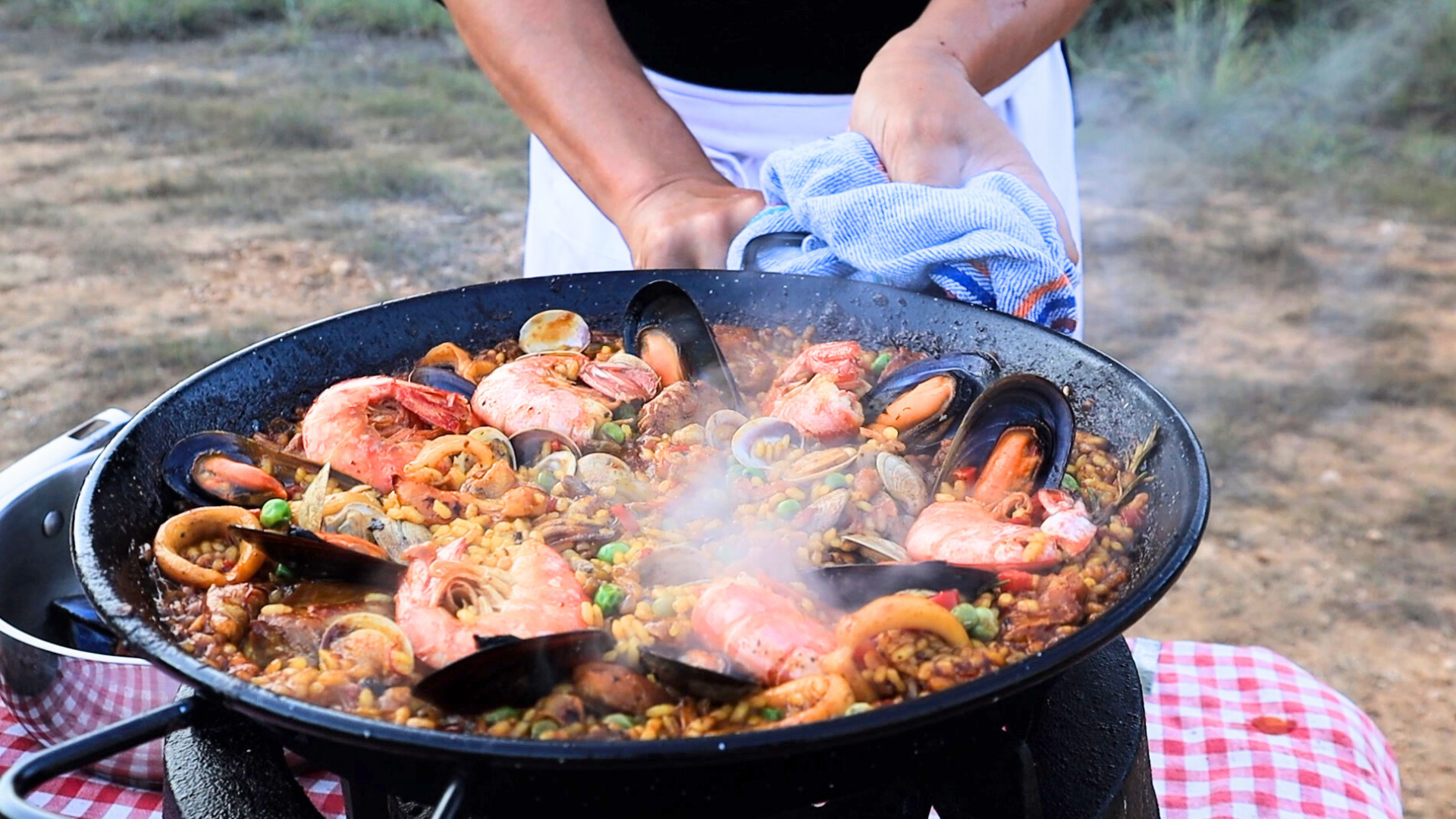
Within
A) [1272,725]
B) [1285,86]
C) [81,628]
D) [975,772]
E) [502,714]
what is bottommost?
[1285,86]

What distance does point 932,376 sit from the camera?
7.32ft

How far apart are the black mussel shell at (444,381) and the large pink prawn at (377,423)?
0.02 metres

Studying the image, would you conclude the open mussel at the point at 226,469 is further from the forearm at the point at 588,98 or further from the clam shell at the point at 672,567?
the forearm at the point at 588,98

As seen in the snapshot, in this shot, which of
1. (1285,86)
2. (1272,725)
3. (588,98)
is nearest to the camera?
(1272,725)

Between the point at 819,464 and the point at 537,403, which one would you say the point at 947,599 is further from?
the point at 537,403

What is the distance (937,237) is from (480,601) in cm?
114

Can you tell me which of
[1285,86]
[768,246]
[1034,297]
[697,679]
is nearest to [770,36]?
[768,246]

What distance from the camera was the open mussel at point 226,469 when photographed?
197cm

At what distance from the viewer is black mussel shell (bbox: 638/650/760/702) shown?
1505 millimetres

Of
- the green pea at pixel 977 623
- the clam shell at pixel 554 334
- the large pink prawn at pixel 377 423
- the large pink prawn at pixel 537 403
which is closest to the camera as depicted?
the green pea at pixel 977 623

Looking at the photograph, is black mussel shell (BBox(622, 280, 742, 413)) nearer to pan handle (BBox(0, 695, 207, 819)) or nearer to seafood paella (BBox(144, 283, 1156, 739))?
seafood paella (BBox(144, 283, 1156, 739))

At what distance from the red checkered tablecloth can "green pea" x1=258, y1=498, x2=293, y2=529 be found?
59 cm

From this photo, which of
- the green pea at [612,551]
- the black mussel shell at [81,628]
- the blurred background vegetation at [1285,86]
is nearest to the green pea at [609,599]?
the green pea at [612,551]

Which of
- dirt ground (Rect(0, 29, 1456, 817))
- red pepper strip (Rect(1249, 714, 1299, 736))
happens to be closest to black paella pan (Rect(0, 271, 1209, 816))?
red pepper strip (Rect(1249, 714, 1299, 736))
